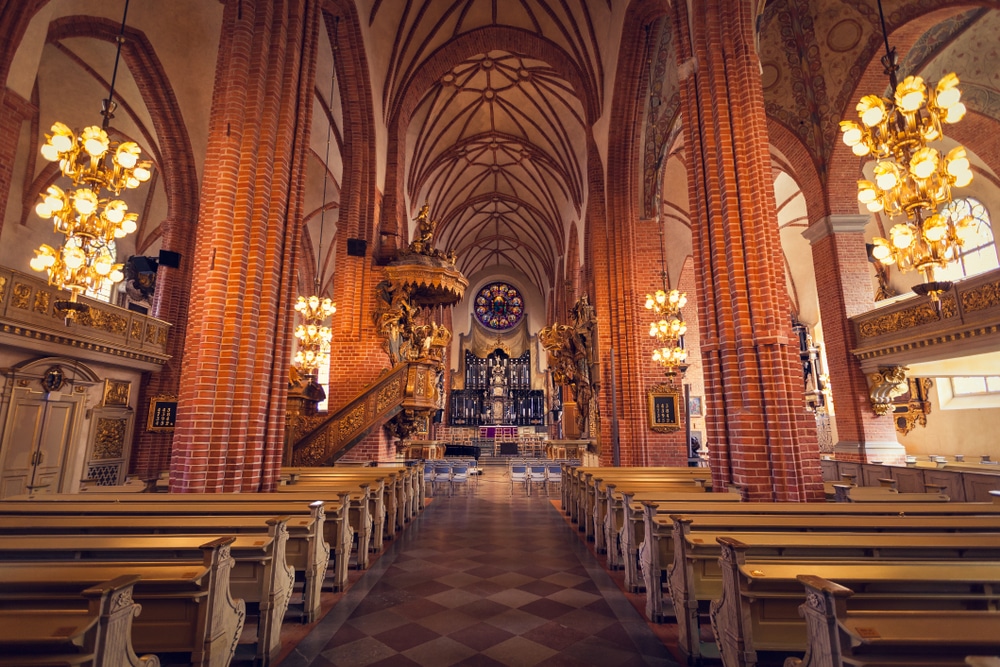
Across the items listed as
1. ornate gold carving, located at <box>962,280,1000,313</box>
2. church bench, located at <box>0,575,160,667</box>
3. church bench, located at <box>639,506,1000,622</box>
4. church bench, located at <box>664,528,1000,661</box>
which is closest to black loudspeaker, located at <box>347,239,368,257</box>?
church bench, located at <box>639,506,1000,622</box>

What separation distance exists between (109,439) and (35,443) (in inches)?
78.1

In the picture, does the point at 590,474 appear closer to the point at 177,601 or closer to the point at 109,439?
the point at 177,601

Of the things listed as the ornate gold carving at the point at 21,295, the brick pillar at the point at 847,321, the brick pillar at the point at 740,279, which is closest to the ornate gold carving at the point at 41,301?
the ornate gold carving at the point at 21,295

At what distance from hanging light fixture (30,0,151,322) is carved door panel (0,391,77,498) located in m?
4.03

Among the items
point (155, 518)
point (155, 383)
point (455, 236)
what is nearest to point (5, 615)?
point (155, 518)

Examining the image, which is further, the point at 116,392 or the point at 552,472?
the point at 552,472

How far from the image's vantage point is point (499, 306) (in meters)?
32.4

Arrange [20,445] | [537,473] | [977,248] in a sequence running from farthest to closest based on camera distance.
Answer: [977,248] → [537,473] → [20,445]

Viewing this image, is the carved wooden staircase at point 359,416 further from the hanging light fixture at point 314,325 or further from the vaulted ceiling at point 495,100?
the vaulted ceiling at point 495,100

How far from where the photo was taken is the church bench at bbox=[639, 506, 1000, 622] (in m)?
3.22

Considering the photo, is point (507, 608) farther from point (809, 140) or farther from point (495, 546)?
point (809, 140)

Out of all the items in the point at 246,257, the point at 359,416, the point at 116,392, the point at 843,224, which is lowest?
the point at 359,416

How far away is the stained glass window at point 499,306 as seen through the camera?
1258 inches

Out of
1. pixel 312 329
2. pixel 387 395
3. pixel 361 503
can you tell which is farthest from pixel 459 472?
pixel 361 503
